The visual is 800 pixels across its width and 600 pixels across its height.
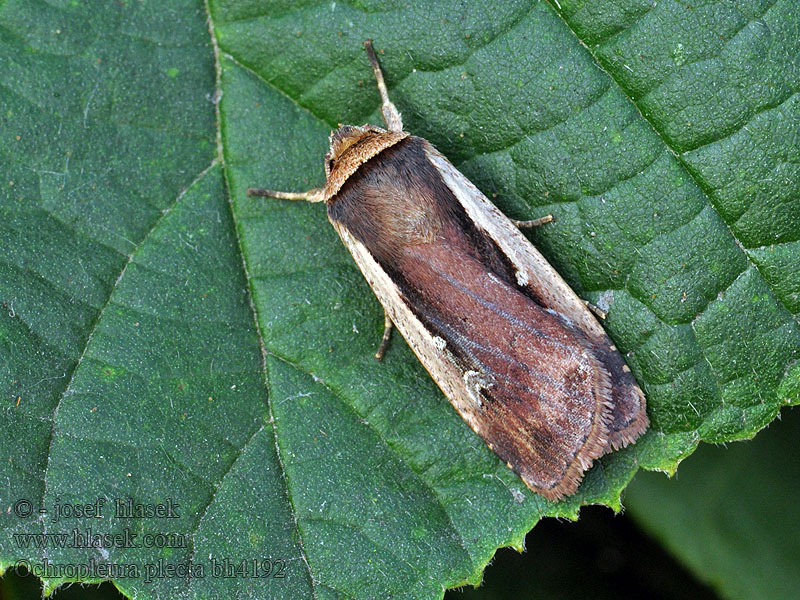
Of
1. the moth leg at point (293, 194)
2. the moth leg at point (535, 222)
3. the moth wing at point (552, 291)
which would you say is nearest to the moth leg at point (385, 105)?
the moth wing at point (552, 291)

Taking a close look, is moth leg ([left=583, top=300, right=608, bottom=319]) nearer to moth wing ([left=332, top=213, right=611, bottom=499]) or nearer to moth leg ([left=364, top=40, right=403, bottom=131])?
moth wing ([left=332, top=213, right=611, bottom=499])

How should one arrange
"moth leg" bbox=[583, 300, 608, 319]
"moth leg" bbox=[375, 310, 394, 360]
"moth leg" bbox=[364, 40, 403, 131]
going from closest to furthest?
"moth leg" bbox=[583, 300, 608, 319] < "moth leg" bbox=[364, 40, 403, 131] < "moth leg" bbox=[375, 310, 394, 360]

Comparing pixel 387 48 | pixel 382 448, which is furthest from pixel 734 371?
pixel 387 48

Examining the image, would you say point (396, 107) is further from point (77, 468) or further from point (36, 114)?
point (77, 468)

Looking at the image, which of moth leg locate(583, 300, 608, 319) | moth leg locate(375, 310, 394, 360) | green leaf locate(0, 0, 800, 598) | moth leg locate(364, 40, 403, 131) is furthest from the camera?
moth leg locate(375, 310, 394, 360)

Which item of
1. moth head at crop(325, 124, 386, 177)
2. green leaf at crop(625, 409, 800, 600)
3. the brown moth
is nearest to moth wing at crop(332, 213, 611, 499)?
the brown moth

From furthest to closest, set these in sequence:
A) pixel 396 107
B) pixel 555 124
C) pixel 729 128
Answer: pixel 396 107
pixel 555 124
pixel 729 128

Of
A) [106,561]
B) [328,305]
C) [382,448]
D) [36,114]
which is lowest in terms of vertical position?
[106,561]
